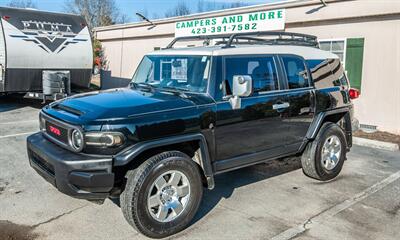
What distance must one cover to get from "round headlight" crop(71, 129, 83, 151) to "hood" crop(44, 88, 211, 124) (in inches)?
4.3

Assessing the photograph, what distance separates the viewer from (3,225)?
416 centimetres

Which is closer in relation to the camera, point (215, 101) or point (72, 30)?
point (215, 101)

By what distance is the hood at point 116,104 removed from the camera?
12.6ft

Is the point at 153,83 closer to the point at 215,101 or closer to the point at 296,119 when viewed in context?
the point at 215,101

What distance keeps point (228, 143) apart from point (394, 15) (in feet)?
22.9

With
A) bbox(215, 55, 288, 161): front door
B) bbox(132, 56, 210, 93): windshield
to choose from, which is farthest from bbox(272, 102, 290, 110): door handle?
bbox(132, 56, 210, 93): windshield

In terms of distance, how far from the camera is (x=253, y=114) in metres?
4.80

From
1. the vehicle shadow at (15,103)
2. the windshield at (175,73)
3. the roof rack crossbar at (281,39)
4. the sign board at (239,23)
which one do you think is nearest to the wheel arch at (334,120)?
the roof rack crossbar at (281,39)

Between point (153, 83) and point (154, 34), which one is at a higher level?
point (154, 34)

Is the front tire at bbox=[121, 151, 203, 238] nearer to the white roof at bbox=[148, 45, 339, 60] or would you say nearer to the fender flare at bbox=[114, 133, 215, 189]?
the fender flare at bbox=[114, 133, 215, 189]

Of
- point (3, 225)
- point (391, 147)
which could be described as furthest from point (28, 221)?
point (391, 147)

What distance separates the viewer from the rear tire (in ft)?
19.0

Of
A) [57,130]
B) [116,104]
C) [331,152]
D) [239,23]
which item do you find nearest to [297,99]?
[331,152]

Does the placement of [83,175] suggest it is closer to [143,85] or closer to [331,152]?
[143,85]
